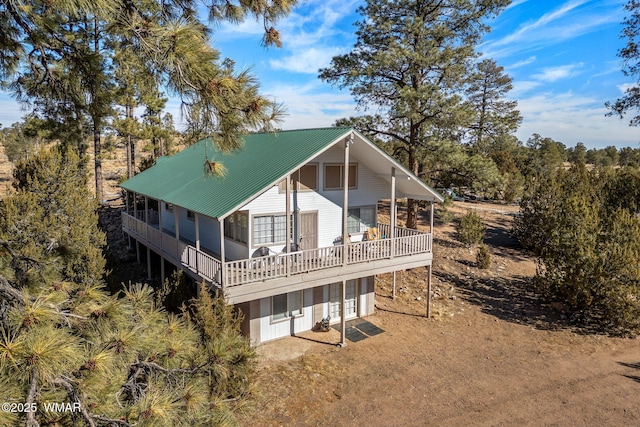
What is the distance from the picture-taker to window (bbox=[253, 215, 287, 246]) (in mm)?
14093

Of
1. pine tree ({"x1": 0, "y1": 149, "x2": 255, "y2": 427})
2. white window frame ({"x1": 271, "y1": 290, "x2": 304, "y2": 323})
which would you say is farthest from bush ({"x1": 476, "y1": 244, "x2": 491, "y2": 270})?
pine tree ({"x1": 0, "y1": 149, "x2": 255, "y2": 427})

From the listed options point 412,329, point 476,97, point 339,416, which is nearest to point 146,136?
point 412,329

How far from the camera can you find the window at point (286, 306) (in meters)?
14.8

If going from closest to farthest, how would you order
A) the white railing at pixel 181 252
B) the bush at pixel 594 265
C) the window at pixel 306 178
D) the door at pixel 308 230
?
the white railing at pixel 181 252 < the window at pixel 306 178 < the door at pixel 308 230 < the bush at pixel 594 265

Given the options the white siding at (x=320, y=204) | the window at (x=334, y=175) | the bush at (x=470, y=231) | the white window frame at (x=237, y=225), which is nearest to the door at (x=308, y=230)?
the white siding at (x=320, y=204)

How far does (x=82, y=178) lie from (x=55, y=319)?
1539 centimetres

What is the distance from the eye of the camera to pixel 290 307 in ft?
49.9

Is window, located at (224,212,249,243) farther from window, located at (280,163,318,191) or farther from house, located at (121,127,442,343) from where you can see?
window, located at (280,163,318,191)

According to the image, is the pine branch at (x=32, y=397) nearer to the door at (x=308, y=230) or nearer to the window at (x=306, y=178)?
the window at (x=306, y=178)

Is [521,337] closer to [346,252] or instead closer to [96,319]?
[346,252]

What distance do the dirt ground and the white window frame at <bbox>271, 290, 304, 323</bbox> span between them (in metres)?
0.87

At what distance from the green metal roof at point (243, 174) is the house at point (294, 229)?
6 cm

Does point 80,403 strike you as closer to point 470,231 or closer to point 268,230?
point 268,230

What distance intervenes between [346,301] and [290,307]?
2.90 metres
